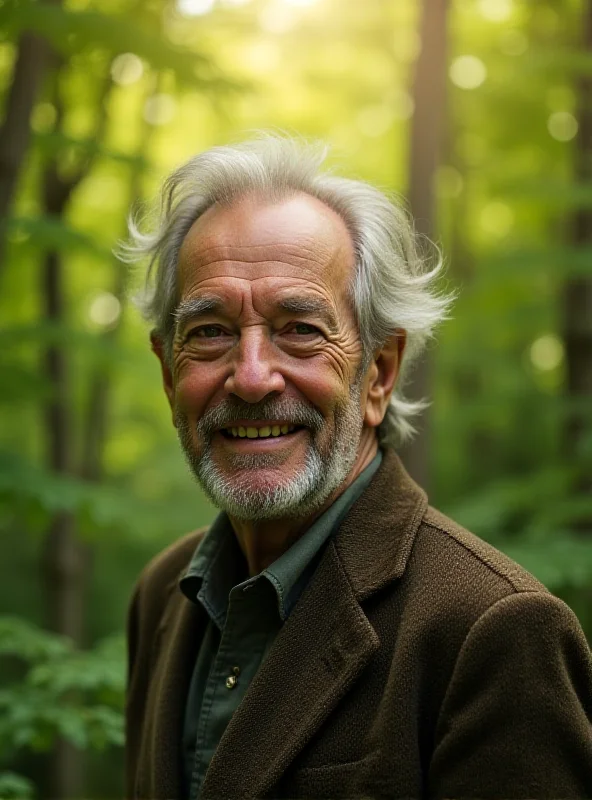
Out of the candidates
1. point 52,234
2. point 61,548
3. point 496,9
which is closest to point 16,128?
point 52,234

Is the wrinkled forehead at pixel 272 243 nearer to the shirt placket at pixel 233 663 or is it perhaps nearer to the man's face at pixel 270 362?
the man's face at pixel 270 362

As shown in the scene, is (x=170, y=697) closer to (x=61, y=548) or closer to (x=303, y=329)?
(x=303, y=329)

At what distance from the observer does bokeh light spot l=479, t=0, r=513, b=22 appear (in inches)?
312

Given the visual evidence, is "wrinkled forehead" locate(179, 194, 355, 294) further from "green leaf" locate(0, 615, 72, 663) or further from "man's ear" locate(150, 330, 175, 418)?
"green leaf" locate(0, 615, 72, 663)

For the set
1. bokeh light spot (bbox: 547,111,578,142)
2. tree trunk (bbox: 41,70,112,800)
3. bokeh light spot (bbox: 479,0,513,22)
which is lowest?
tree trunk (bbox: 41,70,112,800)

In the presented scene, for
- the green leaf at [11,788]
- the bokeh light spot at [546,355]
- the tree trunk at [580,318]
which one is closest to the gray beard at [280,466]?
the green leaf at [11,788]

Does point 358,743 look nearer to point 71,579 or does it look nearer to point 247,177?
point 247,177

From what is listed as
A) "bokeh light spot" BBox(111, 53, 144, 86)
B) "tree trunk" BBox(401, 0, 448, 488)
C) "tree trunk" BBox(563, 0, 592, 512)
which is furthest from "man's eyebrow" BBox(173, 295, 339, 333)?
"bokeh light spot" BBox(111, 53, 144, 86)

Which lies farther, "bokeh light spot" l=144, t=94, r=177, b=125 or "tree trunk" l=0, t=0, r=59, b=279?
"bokeh light spot" l=144, t=94, r=177, b=125

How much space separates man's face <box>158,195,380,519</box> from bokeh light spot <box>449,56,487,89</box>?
600 cm

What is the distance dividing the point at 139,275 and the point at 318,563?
1.69 m

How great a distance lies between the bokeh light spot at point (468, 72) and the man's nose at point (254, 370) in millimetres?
6210

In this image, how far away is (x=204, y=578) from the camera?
8.52ft

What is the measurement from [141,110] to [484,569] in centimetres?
660
